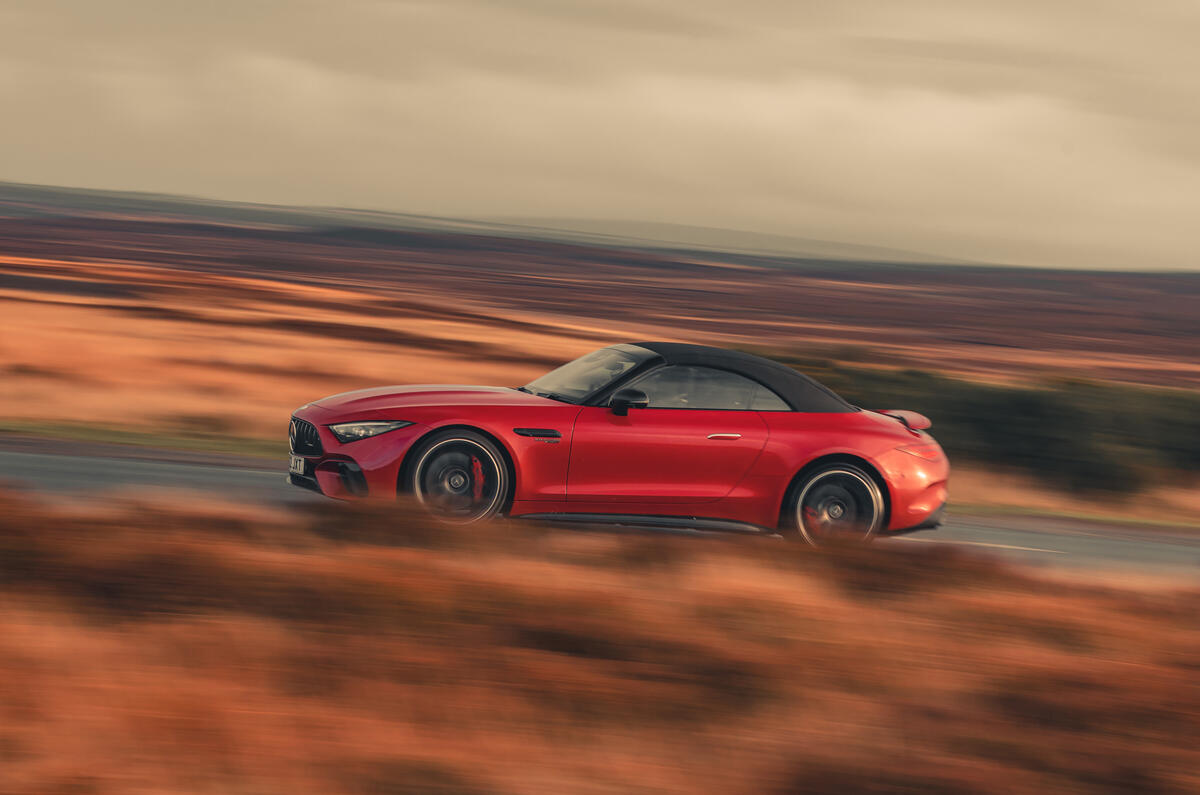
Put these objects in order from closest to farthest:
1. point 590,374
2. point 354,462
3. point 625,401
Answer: point 354,462 → point 625,401 → point 590,374

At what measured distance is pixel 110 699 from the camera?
4398mm

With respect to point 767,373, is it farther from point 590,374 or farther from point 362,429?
point 362,429

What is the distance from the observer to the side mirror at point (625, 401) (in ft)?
26.9

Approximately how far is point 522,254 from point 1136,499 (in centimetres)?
11319

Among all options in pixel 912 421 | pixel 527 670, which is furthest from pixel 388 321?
pixel 527 670

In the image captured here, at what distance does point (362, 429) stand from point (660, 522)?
2.07m

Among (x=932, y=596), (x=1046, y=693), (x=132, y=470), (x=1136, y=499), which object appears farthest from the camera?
(x=1136, y=499)

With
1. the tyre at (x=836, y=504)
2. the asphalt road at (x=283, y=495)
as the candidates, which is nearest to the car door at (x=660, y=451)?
the tyre at (x=836, y=504)

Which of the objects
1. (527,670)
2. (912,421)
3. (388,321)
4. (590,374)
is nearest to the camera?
(527,670)

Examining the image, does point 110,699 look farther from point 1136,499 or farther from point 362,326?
point 362,326

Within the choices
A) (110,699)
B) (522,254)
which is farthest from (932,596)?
(522,254)

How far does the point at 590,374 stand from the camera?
8.90 m

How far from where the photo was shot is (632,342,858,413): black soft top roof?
28.5ft

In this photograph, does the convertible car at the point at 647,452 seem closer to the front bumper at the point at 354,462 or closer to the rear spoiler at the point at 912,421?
the front bumper at the point at 354,462
